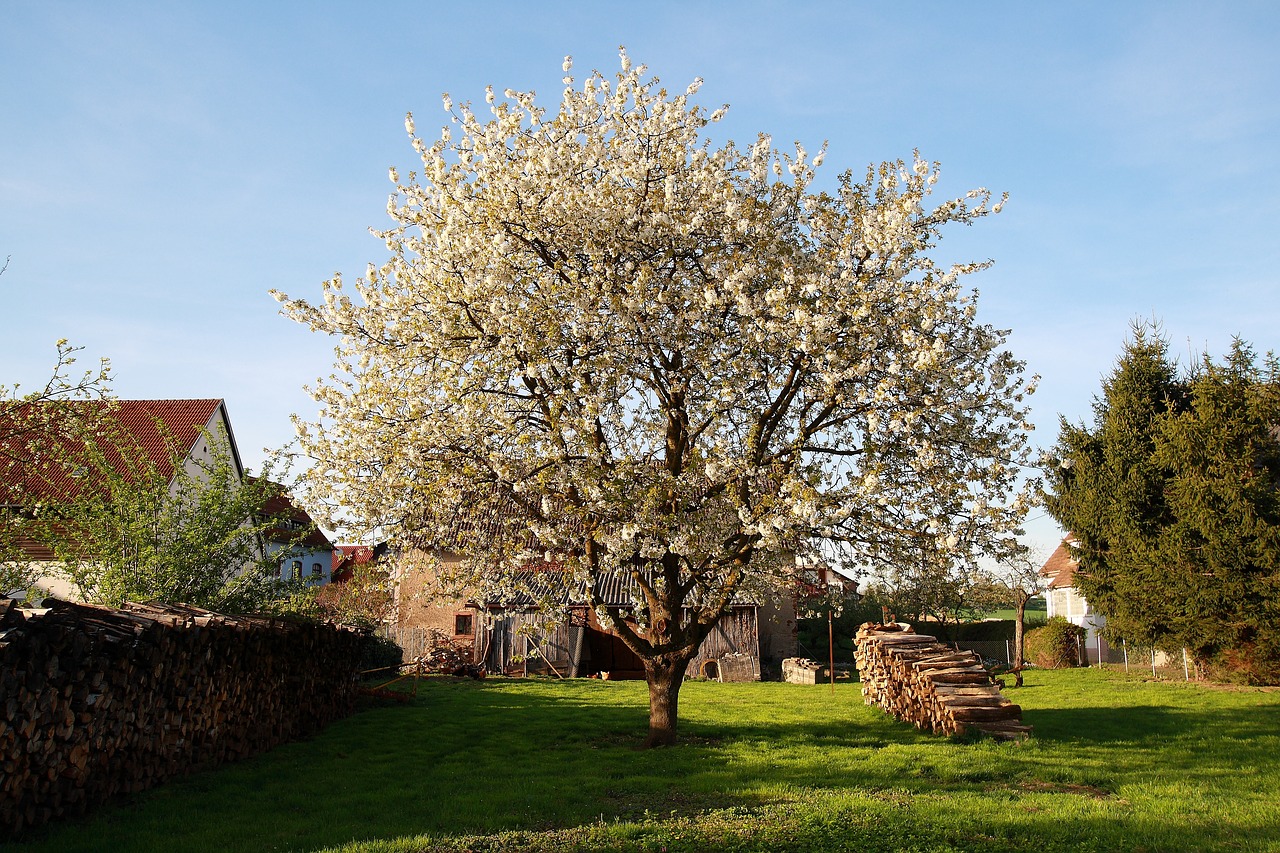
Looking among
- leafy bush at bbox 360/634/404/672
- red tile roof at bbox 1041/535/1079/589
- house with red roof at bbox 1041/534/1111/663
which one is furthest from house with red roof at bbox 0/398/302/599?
red tile roof at bbox 1041/535/1079/589

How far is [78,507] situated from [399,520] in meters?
4.99

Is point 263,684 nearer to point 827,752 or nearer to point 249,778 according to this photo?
point 249,778

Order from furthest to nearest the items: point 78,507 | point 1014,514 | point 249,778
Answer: point 78,507, point 1014,514, point 249,778

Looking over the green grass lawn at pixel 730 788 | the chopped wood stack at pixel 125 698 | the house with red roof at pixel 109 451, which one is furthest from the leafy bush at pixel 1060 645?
the chopped wood stack at pixel 125 698

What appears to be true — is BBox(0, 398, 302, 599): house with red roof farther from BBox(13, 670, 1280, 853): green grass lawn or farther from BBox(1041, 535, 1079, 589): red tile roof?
BBox(1041, 535, 1079, 589): red tile roof

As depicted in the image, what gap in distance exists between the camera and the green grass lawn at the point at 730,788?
326 inches

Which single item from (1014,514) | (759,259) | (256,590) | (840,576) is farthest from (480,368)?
(1014,514)

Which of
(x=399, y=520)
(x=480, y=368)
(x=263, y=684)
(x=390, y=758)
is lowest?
(x=390, y=758)

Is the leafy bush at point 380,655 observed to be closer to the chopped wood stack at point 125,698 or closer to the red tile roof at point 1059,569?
the chopped wood stack at point 125,698

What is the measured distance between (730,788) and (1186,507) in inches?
770

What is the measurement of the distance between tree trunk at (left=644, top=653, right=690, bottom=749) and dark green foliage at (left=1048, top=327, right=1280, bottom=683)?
521 inches

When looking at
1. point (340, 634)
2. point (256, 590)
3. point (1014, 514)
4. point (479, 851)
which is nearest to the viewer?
point (479, 851)

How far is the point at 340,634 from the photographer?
17766mm

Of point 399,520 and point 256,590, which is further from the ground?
point 399,520
